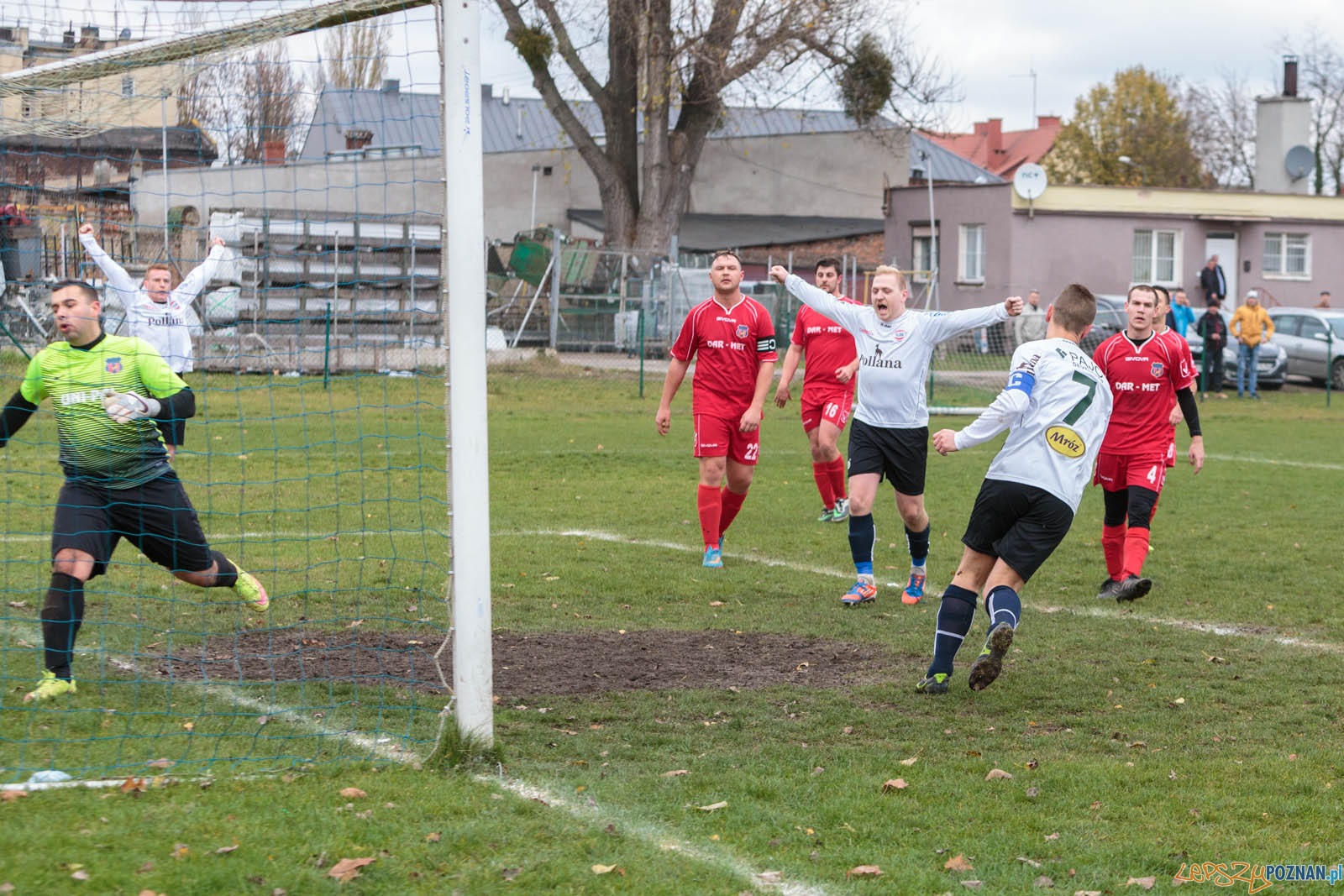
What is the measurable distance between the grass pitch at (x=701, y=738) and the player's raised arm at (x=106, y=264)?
1998 mm

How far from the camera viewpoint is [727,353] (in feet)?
29.9

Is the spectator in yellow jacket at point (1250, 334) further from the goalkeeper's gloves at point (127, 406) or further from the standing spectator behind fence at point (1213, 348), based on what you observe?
the goalkeeper's gloves at point (127, 406)

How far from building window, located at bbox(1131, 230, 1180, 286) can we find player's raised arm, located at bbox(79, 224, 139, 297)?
107 ft

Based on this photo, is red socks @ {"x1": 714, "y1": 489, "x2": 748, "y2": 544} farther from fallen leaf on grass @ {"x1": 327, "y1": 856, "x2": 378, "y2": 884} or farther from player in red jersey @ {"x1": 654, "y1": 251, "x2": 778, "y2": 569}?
fallen leaf on grass @ {"x1": 327, "y1": 856, "x2": 378, "y2": 884}

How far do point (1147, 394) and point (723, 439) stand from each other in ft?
9.18

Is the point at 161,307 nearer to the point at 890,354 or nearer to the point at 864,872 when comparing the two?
the point at 890,354

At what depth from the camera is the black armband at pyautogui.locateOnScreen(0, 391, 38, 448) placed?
226 inches

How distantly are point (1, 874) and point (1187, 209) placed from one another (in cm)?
3968

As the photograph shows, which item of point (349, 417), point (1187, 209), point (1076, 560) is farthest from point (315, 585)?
point (1187, 209)

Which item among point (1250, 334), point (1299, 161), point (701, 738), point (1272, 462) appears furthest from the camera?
point (1299, 161)

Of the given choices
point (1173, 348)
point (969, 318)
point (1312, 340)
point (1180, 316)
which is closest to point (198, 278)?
point (969, 318)

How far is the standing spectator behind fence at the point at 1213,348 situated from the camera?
24.3m

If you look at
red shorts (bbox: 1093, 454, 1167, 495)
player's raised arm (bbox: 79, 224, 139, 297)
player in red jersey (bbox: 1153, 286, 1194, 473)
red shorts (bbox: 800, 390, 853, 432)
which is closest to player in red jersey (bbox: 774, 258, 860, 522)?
red shorts (bbox: 800, 390, 853, 432)

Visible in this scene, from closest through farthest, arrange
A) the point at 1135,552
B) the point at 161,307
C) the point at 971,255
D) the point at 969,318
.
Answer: the point at 969,318, the point at 1135,552, the point at 161,307, the point at 971,255
